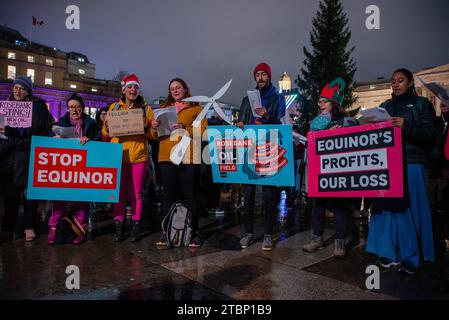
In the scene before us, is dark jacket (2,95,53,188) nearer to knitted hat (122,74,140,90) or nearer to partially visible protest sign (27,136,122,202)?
partially visible protest sign (27,136,122,202)

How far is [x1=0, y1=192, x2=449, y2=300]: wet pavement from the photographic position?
2.87m

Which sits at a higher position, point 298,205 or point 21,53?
point 21,53

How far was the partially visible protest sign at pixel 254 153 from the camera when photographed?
14.1 feet

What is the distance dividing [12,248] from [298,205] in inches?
230

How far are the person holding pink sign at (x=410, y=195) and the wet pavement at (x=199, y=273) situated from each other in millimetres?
214

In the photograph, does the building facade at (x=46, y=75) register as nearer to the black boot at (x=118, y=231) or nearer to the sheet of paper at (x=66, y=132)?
the sheet of paper at (x=66, y=132)

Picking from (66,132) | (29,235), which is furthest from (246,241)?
(29,235)

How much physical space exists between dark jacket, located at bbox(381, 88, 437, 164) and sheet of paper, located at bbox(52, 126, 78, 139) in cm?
415

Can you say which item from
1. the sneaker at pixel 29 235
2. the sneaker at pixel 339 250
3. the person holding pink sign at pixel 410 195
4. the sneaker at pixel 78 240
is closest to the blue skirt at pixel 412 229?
the person holding pink sign at pixel 410 195

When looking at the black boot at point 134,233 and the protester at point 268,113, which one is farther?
the black boot at point 134,233

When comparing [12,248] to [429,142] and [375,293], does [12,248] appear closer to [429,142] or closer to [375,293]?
[375,293]
